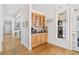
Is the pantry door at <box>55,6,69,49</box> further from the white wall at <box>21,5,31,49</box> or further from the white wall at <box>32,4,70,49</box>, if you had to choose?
the white wall at <box>21,5,31,49</box>

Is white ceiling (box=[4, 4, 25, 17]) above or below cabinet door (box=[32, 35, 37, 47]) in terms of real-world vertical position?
above

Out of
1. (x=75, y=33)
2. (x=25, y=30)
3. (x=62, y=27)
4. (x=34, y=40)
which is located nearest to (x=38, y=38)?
(x=34, y=40)

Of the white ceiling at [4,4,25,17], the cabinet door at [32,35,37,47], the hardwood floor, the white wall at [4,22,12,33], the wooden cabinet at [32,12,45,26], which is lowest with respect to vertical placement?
the hardwood floor

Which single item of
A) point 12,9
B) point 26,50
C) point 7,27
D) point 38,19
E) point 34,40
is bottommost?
point 26,50

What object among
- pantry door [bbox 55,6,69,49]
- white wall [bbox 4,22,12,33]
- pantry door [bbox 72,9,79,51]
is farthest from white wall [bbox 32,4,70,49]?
white wall [bbox 4,22,12,33]

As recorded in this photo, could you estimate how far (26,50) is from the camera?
1.86 metres

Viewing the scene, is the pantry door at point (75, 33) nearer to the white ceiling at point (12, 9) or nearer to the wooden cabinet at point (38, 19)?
the wooden cabinet at point (38, 19)

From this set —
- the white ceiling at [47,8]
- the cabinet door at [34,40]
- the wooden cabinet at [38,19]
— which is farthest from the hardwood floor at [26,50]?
the white ceiling at [47,8]

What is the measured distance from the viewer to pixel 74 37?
6.01 feet

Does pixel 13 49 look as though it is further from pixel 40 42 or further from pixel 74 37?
pixel 74 37

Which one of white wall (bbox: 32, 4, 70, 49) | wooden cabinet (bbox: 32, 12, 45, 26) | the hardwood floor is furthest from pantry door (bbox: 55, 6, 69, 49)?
wooden cabinet (bbox: 32, 12, 45, 26)

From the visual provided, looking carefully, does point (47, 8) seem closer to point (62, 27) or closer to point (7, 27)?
point (62, 27)

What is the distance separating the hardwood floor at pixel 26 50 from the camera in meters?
1.83

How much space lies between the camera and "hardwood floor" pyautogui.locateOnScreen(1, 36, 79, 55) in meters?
1.83
